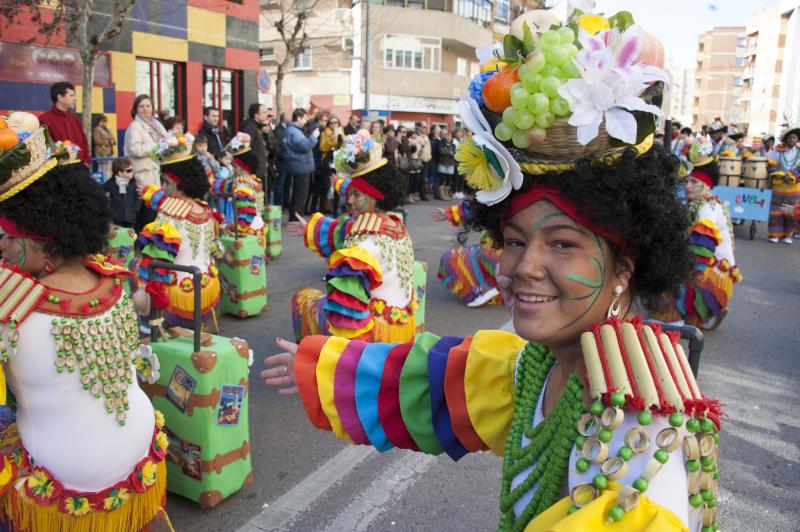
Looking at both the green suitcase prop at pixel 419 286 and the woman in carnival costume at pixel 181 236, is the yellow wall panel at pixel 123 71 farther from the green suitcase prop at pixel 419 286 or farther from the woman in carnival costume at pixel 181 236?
the green suitcase prop at pixel 419 286

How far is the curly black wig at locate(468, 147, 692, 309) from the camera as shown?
5.13 feet

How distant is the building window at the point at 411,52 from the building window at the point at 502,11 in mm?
8256

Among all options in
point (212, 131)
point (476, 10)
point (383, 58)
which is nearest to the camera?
point (212, 131)

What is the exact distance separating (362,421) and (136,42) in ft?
45.7

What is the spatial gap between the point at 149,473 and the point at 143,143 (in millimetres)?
7338

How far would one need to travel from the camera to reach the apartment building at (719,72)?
9175cm

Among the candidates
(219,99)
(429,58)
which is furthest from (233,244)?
(429,58)

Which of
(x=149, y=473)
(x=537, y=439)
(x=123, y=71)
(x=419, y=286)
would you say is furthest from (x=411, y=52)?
(x=537, y=439)

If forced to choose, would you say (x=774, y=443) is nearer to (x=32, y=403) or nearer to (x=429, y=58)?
(x=32, y=403)

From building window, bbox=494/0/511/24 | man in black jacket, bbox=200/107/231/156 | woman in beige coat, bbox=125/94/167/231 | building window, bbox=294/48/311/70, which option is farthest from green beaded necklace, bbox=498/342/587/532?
building window, bbox=494/0/511/24

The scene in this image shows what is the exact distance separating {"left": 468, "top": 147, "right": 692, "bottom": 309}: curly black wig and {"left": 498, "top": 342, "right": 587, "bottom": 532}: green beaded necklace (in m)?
Answer: 0.33

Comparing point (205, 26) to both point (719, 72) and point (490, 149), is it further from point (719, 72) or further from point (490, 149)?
point (719, 72)

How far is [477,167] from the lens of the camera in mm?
1688

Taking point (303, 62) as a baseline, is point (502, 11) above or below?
above
